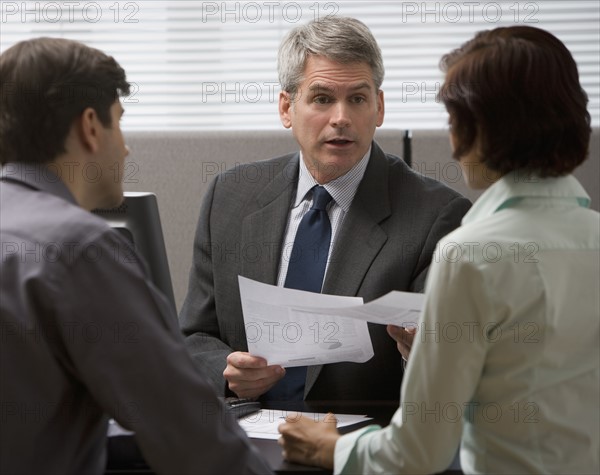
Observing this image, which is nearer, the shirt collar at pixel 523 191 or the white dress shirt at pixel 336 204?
the shirt collar at pixel 523 191

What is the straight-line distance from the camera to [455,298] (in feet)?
3.55

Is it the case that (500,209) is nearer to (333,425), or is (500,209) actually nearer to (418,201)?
(333,425)

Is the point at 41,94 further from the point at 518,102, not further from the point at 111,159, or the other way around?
the point at 518,102

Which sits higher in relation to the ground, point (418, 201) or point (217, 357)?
point (418, 201)

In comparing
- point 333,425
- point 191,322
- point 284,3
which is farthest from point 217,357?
point 284,3

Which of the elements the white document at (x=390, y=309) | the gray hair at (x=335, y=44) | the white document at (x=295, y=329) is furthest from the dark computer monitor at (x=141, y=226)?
the gray hair at (x=335, y=44)

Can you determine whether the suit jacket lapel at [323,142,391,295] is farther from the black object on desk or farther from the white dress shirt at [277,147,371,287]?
the black object on desk

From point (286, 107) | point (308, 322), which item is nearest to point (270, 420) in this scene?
point (308, 322)

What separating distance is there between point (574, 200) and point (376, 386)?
0.74 metres

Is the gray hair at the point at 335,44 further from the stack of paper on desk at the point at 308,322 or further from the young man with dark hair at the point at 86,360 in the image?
the young man with dark hair at the point at 86,360

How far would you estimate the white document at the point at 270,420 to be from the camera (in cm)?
142

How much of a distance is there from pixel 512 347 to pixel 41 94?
0.72m

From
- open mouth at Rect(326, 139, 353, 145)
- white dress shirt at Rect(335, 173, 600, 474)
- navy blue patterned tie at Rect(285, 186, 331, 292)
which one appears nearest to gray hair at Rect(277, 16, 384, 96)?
open mouth at Rect(326, 139, 353, 145)

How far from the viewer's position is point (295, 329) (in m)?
1.47
